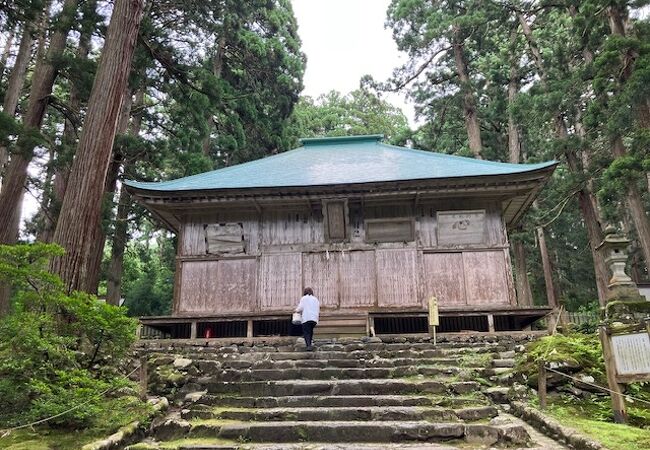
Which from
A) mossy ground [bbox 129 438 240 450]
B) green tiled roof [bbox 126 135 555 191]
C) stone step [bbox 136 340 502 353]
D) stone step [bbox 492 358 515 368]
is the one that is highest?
green tiled roof [bbox 126 135 555 191]

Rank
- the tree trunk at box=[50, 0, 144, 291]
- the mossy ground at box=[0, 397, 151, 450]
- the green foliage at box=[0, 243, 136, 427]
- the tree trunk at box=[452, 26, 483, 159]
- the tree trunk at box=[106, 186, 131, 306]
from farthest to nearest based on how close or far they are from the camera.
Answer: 1. the tree trunk at box=[452, 26, 483, 159]
2. the tree trunk at box=[106, 186, 131, 306]
3. the tree trunk at box=[50, 0, 144, 291]
4. the green foliage at box=[0, 243, 136, 427]
5. the mossy ground at box=[0, 397, 151, 450]

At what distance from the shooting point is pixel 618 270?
8.84 metres

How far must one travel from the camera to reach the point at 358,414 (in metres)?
5.89

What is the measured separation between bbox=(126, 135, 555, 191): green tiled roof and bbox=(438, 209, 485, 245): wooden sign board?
117 cm

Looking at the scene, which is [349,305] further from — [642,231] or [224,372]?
[642,231]

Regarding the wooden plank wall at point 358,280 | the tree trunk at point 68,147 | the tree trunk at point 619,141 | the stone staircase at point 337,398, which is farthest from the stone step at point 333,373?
the tree trunk at point 619,141

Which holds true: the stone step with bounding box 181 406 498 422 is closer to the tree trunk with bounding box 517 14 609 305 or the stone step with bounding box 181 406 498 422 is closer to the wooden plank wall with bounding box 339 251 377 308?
the wooden plank wall with bounding box 339 251 377 308

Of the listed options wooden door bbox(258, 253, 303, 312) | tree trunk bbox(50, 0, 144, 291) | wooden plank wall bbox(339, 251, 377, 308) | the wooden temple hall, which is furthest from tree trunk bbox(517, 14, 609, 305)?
tree trunk bbox(50, 0, 144, 291)

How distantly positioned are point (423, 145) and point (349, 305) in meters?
15.9

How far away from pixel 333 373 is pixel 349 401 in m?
1.12

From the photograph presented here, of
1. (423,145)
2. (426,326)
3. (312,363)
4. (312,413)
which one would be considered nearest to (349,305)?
(426,326)

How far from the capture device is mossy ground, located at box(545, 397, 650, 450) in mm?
4590

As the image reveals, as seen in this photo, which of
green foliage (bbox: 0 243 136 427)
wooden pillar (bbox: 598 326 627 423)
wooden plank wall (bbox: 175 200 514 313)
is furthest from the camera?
wooden plank wall (bbox: 175 200 514 313)

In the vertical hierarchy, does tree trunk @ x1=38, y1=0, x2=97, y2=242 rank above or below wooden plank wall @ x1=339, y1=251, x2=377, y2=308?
above
